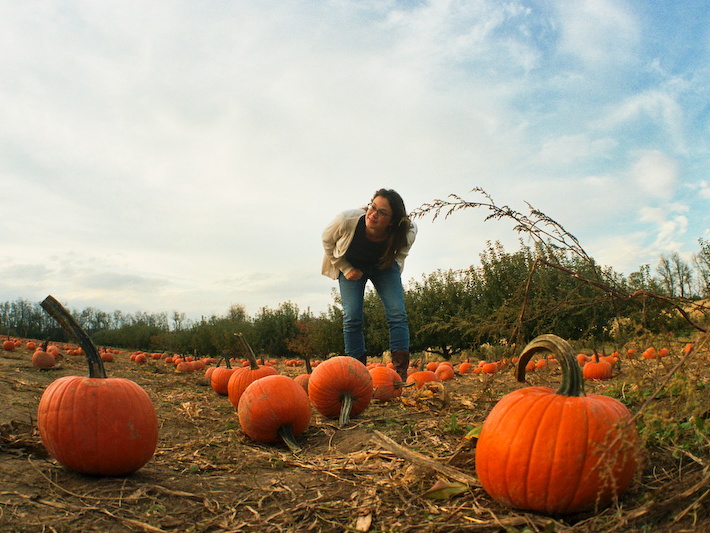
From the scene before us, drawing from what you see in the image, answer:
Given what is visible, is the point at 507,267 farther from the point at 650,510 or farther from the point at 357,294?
the point at 650,510

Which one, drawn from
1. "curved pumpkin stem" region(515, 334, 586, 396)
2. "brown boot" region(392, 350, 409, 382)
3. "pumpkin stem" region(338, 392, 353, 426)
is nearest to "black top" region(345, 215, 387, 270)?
"brown boot" region(392, 350, 409, 382)

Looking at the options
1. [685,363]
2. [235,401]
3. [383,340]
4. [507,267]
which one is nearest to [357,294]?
[235,401]

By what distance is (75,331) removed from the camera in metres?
2.81

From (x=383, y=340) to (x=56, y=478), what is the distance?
12.9 metres

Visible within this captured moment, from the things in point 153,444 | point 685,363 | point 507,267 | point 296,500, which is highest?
point 507,267

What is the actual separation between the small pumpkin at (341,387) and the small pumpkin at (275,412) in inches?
16.2

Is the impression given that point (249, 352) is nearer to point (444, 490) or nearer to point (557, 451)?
point (444, 490)

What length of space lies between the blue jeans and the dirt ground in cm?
215

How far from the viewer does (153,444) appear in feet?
9.11

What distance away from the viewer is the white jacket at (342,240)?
591 cm

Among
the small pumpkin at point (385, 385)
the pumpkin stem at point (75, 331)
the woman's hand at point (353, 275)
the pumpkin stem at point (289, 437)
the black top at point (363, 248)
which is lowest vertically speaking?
the pumpkin stem at point (289, 437)

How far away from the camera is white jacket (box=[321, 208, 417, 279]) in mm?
5914

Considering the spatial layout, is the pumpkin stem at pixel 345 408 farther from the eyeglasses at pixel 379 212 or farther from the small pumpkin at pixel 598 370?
the small pumpkin at pixel 598 370

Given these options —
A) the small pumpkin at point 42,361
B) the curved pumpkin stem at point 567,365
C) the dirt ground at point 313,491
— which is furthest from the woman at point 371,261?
the small pumpkin at point 42,361
